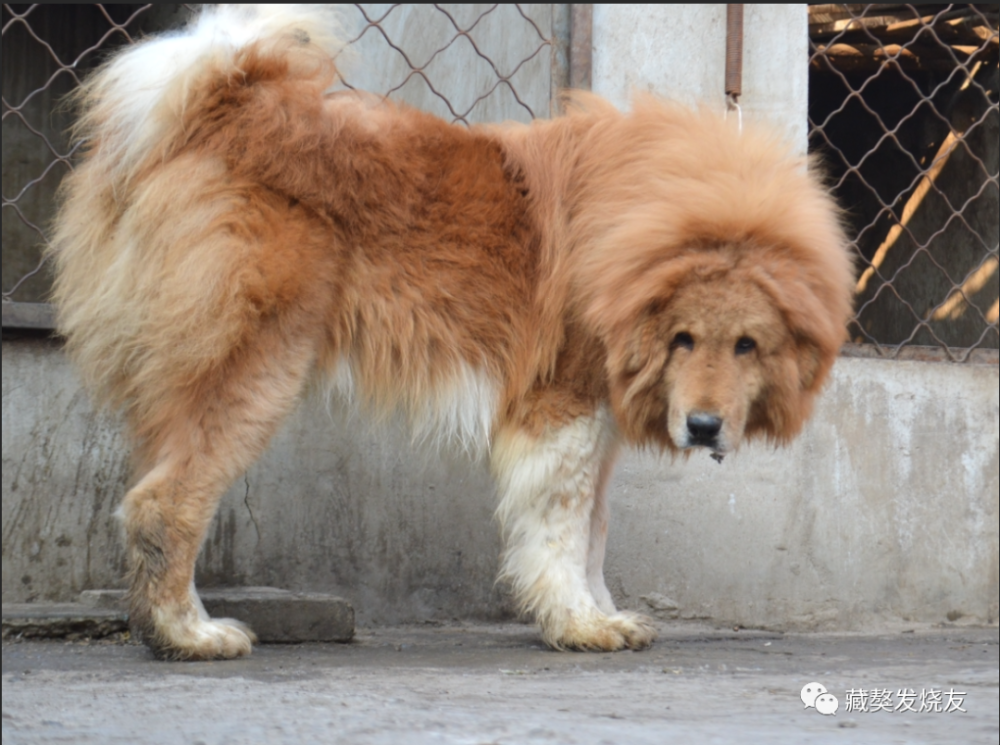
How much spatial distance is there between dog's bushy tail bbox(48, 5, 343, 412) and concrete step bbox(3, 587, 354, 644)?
2.83ft

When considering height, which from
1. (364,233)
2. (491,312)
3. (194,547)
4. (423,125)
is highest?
(423,125)

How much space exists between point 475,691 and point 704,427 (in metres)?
1.17

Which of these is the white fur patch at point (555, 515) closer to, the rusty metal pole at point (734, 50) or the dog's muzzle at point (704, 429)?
the dog's muzzle at point (704, 429)

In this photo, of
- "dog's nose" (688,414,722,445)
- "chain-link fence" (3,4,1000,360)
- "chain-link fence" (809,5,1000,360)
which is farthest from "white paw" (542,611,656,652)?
"chain-link fence" (3,4,1000,360)

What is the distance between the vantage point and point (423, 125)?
3977mm

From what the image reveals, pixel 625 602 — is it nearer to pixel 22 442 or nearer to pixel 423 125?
pixel 423 125

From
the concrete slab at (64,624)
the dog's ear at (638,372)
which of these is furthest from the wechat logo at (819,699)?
the concrete slab at (64,624)

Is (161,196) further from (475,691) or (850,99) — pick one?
(850,99)

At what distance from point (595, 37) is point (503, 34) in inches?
18.9

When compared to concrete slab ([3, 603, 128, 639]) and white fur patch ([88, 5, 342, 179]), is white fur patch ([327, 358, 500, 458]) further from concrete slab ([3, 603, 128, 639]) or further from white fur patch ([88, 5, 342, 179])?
concrete slab ([3, 603, 128, 639])

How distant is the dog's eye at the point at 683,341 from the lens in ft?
12.1

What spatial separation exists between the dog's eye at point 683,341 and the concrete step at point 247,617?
161cm

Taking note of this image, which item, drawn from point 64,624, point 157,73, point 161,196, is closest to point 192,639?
point 64,624

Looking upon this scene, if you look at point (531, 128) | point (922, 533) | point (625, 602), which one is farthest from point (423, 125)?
point (922, 533)
